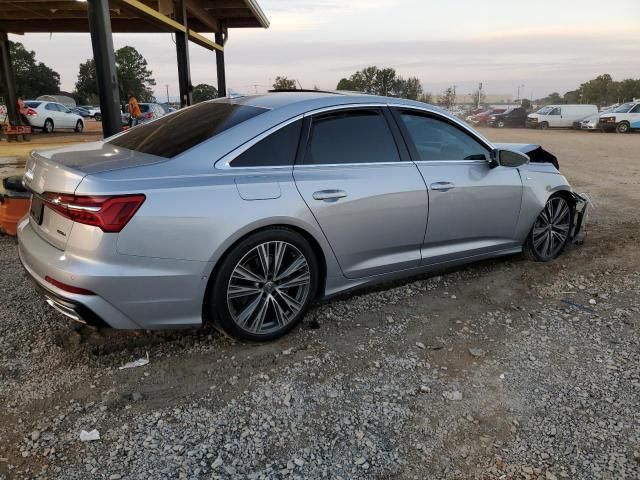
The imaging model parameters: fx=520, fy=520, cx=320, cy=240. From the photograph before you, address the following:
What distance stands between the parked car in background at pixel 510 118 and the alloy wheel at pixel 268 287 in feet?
113

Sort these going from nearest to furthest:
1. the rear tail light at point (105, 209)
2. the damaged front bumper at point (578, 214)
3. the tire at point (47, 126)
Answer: the rear tail light at point (105, 209) → the damaged front bumper at point (578, 214) → the tire at point (47, 126)

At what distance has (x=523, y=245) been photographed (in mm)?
5012

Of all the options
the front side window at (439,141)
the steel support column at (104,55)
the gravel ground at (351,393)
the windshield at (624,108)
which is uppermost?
the steel support column at (104,55)

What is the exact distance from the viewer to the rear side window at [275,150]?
3252 mm

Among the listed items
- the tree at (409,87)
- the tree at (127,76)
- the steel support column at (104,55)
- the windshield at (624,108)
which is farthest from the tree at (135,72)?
the steel support column at (104,55)

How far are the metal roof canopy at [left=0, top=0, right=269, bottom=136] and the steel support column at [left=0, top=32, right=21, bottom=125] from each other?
4 centimetres

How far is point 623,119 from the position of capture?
28.0 m

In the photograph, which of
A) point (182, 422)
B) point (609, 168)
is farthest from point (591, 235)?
point (609, 168)

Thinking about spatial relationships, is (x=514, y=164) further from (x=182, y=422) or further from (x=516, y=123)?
(x=516, y=123)

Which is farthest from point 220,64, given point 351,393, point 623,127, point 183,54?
point 623,127

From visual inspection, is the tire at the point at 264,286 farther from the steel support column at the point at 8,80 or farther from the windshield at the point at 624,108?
the windshield at the point at 624,108

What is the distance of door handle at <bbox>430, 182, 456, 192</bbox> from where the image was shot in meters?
3.99

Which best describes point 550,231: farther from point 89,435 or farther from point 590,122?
point 590,122

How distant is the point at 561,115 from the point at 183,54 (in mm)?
27509
